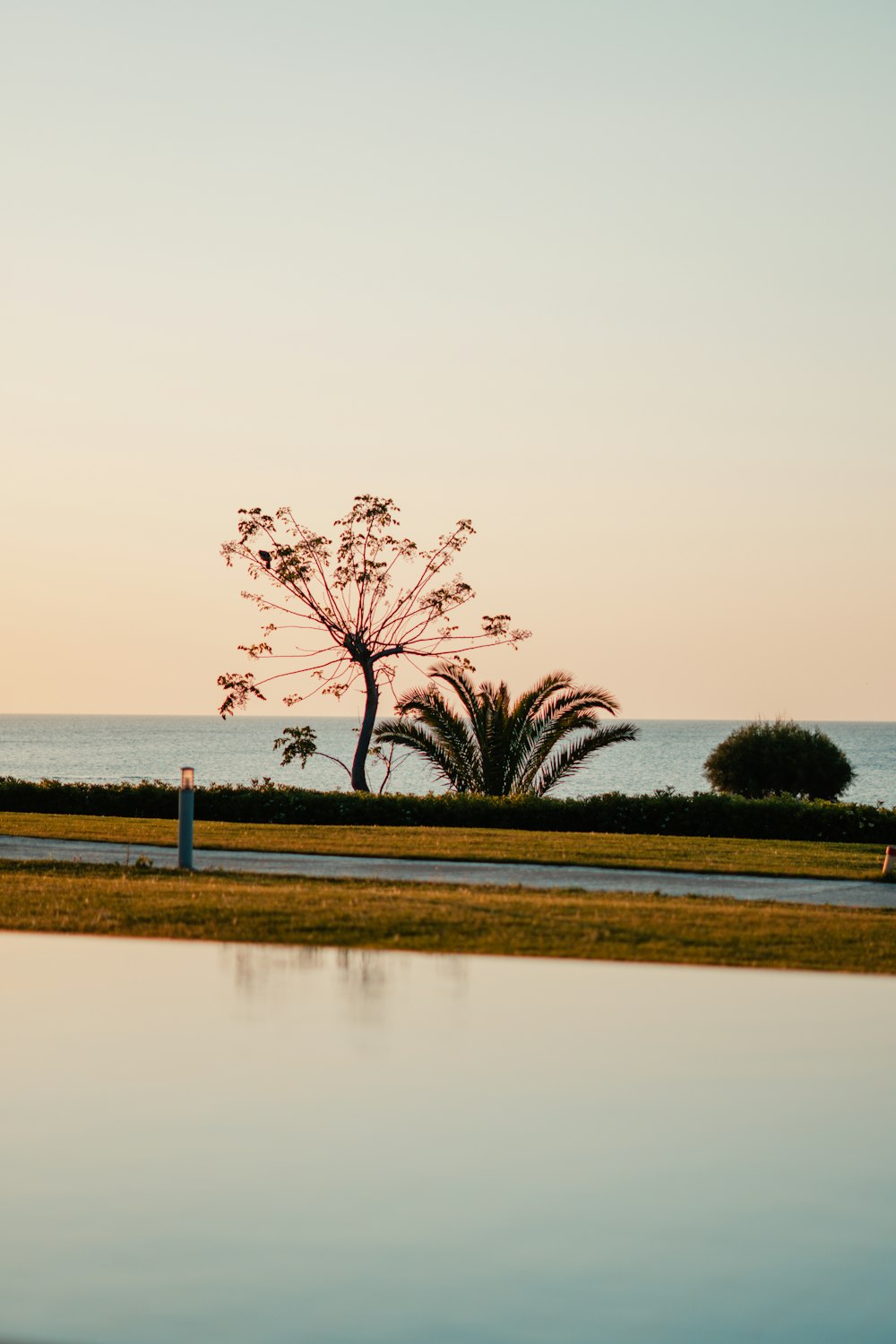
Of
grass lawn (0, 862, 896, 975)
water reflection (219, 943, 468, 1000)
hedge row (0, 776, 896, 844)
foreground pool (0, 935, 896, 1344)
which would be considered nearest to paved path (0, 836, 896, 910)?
grass lawn (0, 862, 896, 975)

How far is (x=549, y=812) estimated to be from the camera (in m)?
20.9

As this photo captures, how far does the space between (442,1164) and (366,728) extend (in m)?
22.8

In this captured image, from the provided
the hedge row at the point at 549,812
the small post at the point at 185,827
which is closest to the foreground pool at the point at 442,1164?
the small post at the point at 185,827

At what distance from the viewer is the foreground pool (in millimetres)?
3748

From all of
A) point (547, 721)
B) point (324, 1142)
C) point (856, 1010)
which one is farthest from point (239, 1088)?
point (547, 721)

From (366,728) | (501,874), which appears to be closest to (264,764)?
(366,728)

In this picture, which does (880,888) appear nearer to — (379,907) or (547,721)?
(379,907)

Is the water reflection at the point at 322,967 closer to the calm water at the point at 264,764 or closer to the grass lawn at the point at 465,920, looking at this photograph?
the grass lawn at the point at 465,920

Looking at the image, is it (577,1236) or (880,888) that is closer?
(577,1236)

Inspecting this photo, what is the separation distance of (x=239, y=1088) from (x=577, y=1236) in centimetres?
196

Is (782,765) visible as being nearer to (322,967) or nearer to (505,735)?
(505,735)

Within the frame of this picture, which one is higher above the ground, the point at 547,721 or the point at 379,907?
the point at 547,721

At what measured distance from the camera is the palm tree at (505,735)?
83.3 ft

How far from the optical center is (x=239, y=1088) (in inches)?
227
